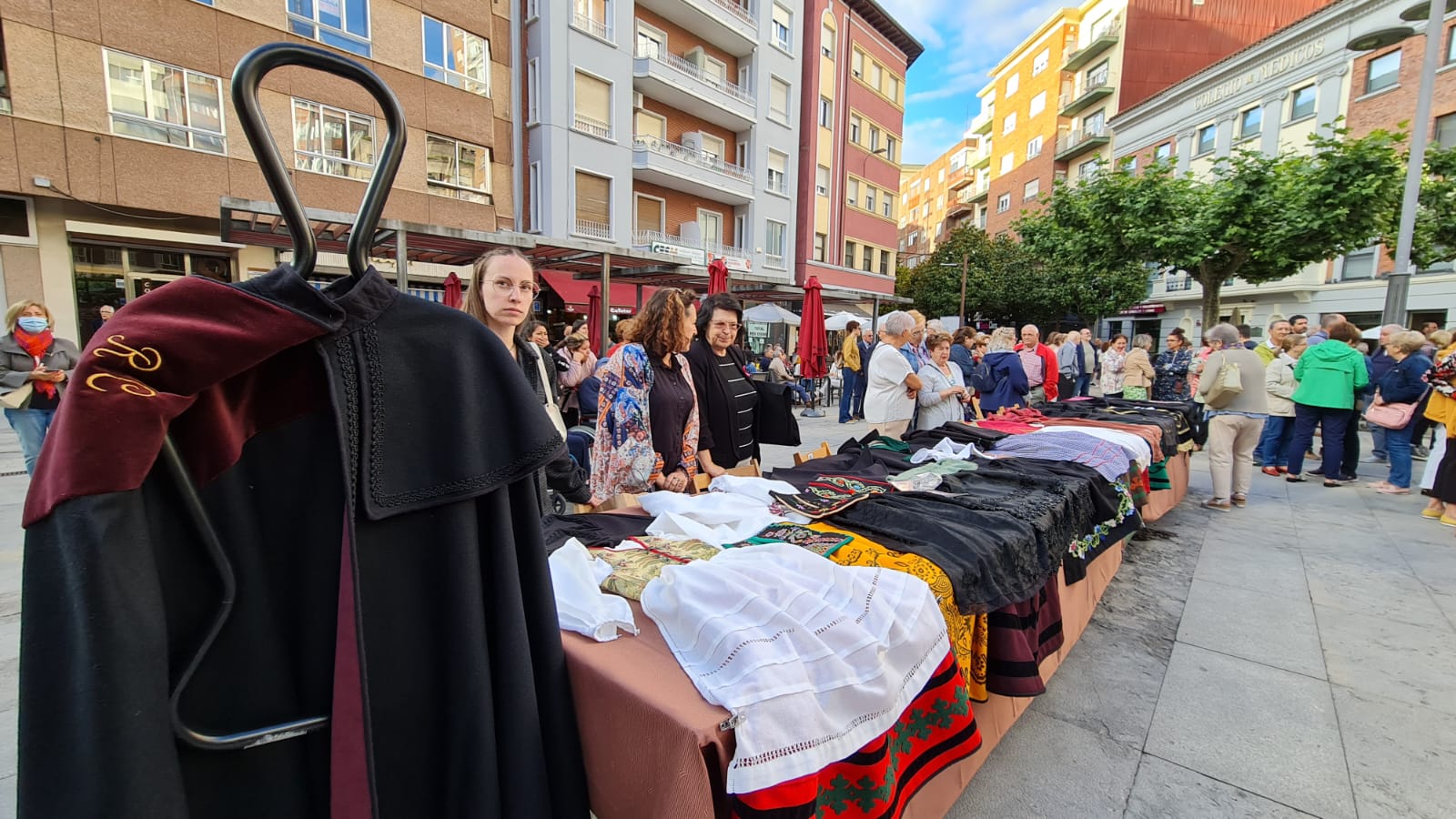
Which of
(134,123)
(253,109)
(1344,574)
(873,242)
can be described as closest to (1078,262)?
(1344,574)

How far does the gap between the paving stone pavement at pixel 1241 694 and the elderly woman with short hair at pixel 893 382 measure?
1.86m

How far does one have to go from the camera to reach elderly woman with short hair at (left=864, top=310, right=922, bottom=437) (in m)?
4.91

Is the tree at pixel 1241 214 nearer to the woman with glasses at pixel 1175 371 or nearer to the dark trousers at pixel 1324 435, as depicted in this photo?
the woman with glasses at pixel 1175 371

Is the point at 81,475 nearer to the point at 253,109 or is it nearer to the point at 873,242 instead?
the point at 253,109

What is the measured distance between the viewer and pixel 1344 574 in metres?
4.25

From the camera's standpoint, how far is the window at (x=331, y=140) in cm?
1249

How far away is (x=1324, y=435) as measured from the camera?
685 centimetres

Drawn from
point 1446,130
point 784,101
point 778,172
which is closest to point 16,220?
point 778,172

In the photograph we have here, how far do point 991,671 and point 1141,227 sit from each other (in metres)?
13.4

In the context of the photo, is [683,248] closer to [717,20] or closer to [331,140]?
[717,20]

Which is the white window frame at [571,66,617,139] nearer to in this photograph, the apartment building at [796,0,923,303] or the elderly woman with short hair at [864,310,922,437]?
the apartment building at [796,0,923,303]

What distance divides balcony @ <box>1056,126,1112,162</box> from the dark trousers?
2832 centimetres

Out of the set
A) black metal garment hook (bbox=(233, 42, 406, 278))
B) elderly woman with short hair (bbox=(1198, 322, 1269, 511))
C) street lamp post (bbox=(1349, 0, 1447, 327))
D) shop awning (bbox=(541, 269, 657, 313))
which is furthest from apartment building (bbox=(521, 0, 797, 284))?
black metal garment hook (bbox=(233, 42, 406, 278))

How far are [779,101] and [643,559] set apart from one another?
80.6 feet
